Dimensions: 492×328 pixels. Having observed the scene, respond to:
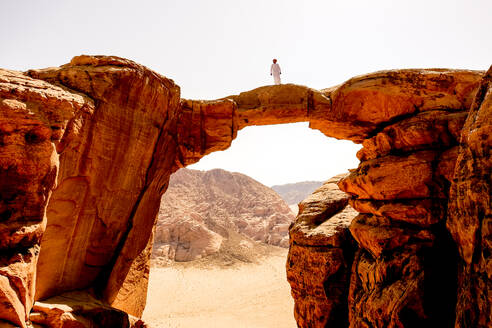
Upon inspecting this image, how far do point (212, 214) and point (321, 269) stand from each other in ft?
95.3

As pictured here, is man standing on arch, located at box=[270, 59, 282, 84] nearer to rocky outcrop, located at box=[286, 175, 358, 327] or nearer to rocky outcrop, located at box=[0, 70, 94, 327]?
rocky outcrop, located at box=[286, 175, 358, 327]

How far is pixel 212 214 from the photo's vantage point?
120ft

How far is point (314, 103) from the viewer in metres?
Answer: 9.59

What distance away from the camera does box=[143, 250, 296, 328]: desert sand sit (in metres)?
15.4

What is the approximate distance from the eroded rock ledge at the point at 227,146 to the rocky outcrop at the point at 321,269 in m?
0.04

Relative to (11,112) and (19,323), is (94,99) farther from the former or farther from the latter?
(19,323)

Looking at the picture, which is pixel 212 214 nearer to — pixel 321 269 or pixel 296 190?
pixel 321 269

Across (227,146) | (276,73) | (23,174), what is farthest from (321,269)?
(23,174)

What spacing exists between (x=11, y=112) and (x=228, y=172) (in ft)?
139

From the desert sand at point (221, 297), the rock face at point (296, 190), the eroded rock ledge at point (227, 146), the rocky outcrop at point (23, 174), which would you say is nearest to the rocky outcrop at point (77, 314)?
the eroded rock ledge at point (227, 146)

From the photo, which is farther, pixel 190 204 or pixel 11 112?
pixel 190 204

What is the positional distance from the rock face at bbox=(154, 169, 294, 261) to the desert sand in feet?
12.5

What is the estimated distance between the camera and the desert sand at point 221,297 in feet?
50.4

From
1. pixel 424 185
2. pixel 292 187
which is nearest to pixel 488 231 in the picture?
pixel 424 185
